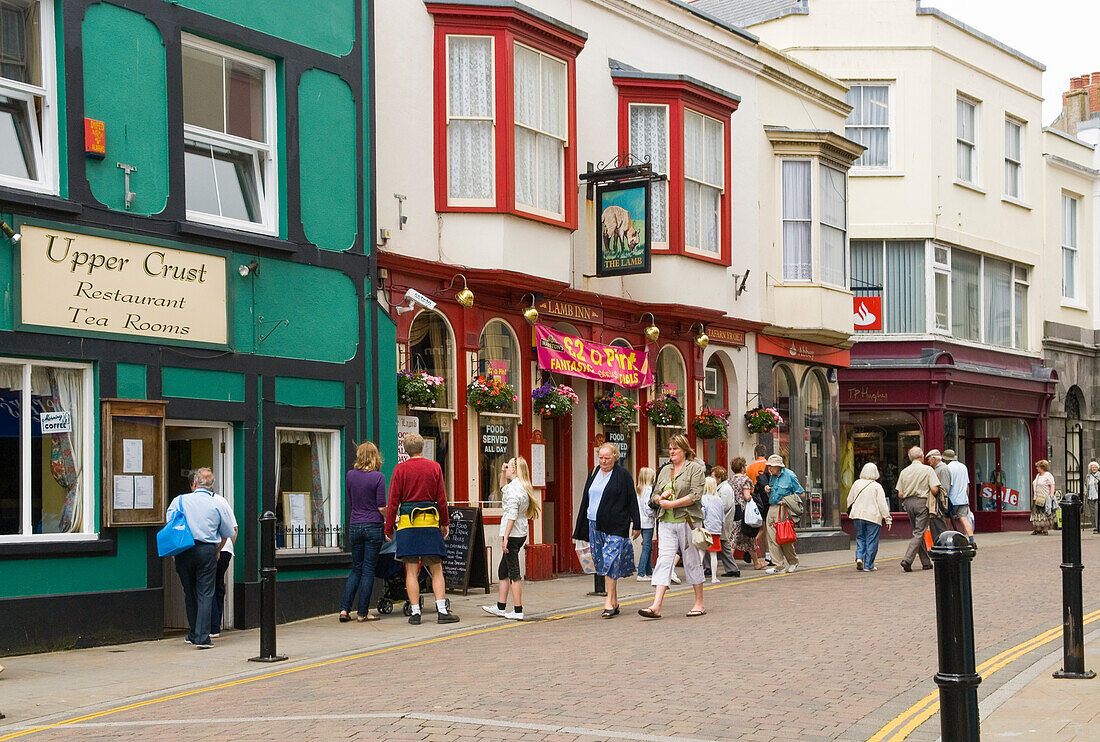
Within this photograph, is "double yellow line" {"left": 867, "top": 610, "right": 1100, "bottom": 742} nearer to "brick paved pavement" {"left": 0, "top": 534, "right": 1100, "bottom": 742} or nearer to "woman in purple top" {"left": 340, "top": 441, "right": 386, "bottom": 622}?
"brick paved pavement" {"left": 0, "top": 534, "right": 1100, "bottom": 742}

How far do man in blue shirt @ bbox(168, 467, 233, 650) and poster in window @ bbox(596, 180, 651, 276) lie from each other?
7983 millimetres

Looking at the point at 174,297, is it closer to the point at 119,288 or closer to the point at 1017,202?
the point at 119,288

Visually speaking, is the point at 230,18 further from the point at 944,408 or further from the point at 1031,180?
the point at 1031,180

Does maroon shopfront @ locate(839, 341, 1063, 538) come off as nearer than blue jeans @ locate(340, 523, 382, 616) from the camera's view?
No

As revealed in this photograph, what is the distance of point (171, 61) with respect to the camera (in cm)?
1390

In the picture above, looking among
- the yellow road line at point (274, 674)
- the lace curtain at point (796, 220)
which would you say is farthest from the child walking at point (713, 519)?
the lace curtain at point (796, 220)

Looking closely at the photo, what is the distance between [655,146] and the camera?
2133 centimetres

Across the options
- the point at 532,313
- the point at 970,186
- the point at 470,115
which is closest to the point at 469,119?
the point at 470,115

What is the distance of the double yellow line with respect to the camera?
328 inches

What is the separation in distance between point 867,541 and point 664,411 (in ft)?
12.0

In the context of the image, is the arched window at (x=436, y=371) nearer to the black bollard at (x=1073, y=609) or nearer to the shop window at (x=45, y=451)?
the shop window at (x=45, y=451)

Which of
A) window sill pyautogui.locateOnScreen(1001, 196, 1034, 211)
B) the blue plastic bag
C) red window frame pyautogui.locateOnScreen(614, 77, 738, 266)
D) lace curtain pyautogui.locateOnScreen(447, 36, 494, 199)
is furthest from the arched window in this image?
window sill pyautogui.locateOnScreen(1001, 196, 1034, 211)

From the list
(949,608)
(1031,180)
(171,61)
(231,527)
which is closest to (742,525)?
(231,527)

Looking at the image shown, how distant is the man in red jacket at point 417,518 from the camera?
1401cm
